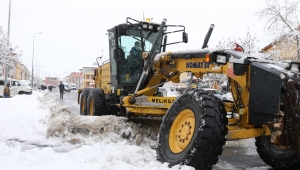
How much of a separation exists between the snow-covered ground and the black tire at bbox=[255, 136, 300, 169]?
1.56 metres

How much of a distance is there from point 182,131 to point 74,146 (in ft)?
8.00

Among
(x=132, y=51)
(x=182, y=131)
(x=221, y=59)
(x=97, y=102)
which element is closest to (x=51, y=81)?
(x=97, y=102)

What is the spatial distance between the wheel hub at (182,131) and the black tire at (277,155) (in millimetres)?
1263

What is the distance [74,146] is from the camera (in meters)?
6.05

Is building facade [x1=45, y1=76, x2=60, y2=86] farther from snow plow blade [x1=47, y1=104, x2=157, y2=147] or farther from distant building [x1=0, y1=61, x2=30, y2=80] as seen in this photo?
snow plow blade [x1=47, y1=104, x2=157, y2=147]

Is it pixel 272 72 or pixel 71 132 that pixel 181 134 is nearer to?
pixel 272 72

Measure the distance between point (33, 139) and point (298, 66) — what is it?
199 inches

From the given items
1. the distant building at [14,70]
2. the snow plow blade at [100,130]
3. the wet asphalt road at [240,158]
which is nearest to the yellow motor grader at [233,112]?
the wet asphalt road at [240,158]

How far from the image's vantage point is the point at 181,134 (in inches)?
179

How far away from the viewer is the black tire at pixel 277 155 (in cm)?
444

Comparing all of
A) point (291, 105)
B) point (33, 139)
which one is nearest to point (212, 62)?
point (291, 105)

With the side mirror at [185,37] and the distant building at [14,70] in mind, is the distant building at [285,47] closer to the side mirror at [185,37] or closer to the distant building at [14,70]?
the side mirror at [185,37]

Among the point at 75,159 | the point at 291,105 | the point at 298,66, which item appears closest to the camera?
the point at 291,105

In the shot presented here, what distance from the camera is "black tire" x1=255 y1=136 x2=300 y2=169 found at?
4441mm
